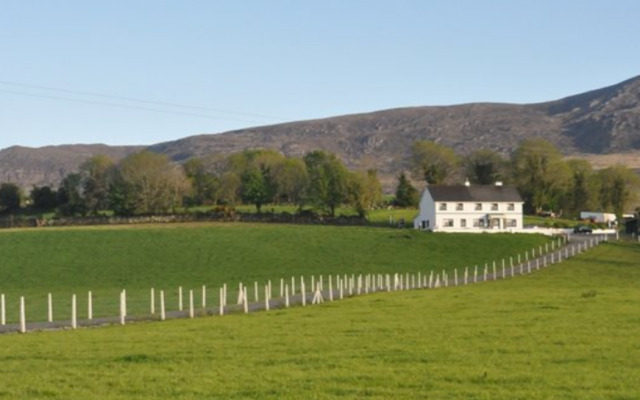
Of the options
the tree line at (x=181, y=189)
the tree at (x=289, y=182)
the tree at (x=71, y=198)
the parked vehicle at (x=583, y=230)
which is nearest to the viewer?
the parked vehicle at (x=583, y=230)

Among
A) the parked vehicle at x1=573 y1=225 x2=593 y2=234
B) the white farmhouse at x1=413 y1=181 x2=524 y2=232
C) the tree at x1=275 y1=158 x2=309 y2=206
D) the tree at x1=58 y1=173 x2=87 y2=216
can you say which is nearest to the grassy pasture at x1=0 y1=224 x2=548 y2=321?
the white farmhouse at x1=413 y1=181 x2=524 y2=232

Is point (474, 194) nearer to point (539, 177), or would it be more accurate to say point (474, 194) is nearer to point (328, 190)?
point (328, 190)

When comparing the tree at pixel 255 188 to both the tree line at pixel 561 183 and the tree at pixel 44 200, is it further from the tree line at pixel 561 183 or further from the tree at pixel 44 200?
the tree line at pixel 561 183

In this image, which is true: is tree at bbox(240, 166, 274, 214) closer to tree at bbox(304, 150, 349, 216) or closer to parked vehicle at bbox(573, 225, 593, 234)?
tree at bbox(304, 150, 349, 216)

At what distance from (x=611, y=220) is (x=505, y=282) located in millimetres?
94173

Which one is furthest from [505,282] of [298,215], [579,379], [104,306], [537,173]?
[537,173]

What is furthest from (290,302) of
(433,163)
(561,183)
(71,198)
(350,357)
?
(433,163)

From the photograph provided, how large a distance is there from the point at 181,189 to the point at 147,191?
15.6 m

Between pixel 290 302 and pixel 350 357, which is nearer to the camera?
pixel 350 357

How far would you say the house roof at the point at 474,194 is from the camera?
430 ft

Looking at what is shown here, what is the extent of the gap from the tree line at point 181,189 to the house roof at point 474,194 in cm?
2423

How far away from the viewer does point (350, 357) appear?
1950 centimetres

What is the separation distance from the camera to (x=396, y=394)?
14969 mm

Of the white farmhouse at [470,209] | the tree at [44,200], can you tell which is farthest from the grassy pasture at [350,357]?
the tree at [44,200]
